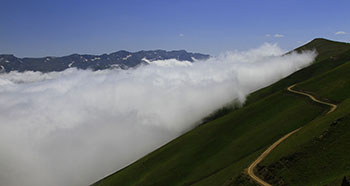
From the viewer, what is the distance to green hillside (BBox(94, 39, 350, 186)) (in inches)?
2340

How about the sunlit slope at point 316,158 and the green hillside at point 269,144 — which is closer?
the sunlit slope at point 316,158

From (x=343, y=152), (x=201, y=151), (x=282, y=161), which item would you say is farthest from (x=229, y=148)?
(x=343, y=152)

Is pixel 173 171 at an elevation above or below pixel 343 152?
below

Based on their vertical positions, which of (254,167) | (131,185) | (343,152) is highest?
(343,152)

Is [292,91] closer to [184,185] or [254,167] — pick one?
[184,185]

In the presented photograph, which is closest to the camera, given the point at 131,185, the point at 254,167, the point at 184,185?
the point at 254,167

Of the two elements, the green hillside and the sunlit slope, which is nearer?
the sunlit slope

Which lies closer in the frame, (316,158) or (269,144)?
(316,158)

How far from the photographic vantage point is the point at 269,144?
331 ft

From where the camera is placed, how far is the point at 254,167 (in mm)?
68500

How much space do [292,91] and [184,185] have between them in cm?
8443

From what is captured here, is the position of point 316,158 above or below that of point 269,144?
above

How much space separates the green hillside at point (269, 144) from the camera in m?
59.4

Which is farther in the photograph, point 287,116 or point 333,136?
point 287,116
